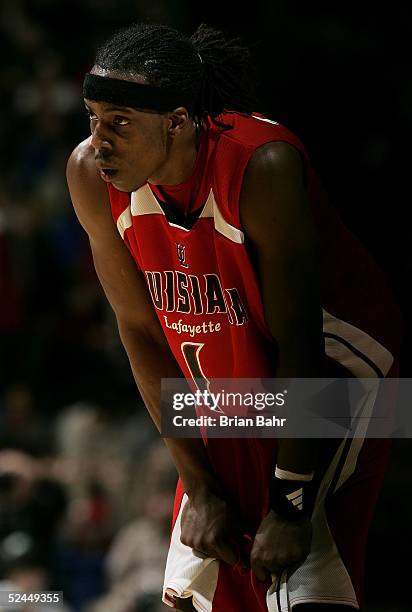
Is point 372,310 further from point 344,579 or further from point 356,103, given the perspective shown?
point 356,103

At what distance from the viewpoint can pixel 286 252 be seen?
218 cm

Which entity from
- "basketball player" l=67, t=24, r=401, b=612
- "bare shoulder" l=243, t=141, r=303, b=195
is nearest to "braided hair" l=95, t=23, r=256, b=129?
"basketball player" l=67, t=24, r=401, b=612

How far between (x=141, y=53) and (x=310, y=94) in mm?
2256

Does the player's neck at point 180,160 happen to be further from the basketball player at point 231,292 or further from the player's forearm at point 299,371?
the player's forearm at point 299,371

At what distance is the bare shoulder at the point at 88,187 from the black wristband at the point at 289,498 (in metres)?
0.62

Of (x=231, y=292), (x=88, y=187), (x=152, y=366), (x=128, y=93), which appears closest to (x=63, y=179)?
(x=152, y=366)

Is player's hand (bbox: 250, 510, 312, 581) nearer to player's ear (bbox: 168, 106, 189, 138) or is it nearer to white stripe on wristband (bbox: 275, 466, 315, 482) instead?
white stripe on wristband (bbox: 275, 466, 315, 482)

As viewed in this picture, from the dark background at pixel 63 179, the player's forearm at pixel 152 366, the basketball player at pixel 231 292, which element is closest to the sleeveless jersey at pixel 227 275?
the basketball player at pixel 231 292

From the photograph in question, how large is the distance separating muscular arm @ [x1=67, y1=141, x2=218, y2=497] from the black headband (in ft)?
0.75

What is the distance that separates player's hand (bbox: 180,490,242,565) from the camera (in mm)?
2404

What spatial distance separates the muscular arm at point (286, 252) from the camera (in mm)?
2164

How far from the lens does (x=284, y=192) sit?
216 cm

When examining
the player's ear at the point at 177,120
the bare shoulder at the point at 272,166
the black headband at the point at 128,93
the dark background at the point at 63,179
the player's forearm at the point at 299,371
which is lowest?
the dark background at the point at 63,179

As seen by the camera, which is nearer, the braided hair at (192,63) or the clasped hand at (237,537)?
the braided hair at (192,63)
